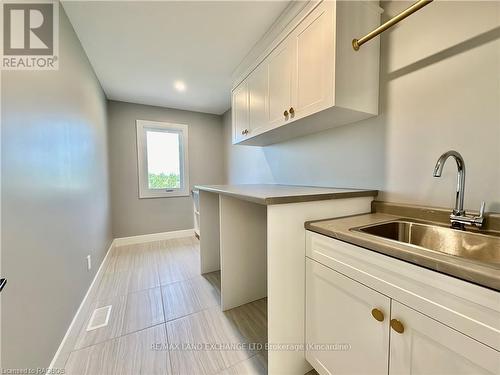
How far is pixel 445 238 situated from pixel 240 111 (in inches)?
76.6

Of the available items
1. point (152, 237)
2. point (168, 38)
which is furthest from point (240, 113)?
point (152, 237)

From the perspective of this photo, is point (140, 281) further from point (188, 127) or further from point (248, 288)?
point (188, 127)

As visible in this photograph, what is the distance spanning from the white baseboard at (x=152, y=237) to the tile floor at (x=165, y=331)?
1086mm

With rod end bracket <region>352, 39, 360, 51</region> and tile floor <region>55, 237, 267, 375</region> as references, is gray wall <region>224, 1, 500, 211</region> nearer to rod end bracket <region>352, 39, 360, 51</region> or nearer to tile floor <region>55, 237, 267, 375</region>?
rod end bracket <region>352, 39, 360, 51</region>

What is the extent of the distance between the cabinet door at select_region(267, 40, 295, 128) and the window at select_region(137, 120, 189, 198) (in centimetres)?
250

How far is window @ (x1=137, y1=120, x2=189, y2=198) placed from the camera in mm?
3457

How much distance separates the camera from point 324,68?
3.78 ft

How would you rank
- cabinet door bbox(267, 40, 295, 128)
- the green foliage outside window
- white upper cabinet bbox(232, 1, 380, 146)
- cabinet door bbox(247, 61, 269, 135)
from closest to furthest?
white upper cabinet bbox(232, 1, 380, 146) → cabinet door bbox(267, 40, 295, 128) → cabinet door bbox(247, 61, 269, 135) → the green foliage outside window

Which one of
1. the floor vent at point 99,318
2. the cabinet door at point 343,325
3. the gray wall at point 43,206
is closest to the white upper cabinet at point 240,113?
the gray wall at point 43,206

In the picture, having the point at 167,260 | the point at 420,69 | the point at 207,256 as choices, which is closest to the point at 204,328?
the point at 207,256

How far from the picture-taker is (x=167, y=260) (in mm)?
2719

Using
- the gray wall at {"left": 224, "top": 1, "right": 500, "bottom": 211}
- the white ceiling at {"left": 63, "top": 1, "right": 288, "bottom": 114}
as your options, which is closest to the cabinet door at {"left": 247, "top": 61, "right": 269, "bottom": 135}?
the white ceiling at {"left": 63, "top": 1, "right": 288, "bottom": 114}

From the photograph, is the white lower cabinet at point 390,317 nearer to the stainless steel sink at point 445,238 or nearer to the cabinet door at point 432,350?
the cabinet door at point 432,350

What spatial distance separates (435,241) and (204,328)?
152cm
